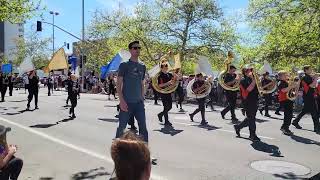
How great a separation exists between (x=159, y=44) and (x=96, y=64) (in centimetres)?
2209

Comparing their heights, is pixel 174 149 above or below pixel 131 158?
below

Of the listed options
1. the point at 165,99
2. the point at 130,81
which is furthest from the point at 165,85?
the point at 130,81

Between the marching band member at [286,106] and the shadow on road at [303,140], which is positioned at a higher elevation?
the marching band member at [286,106]

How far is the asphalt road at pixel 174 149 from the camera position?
7.67 meters

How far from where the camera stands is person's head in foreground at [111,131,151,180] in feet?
9.03

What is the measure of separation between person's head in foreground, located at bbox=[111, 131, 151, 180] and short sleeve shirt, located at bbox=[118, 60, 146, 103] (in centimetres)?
538

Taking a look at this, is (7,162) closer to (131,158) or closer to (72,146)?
(131,158)

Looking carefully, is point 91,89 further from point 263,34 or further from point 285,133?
point 285,133

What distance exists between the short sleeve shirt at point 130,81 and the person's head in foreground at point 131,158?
5.38 meters

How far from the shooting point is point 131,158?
2.76 meters

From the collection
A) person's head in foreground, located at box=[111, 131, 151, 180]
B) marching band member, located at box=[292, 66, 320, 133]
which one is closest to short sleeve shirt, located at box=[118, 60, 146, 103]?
person's head in foreground, located at box=[111, 131, 151, 180]

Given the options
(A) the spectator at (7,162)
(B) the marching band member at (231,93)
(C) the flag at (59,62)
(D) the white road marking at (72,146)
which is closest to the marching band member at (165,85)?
(B) the marching band member at (231,93)

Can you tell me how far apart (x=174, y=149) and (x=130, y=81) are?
80.3 inches

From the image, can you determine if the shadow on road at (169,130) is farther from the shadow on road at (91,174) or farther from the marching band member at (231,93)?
the shadow on road at (91,174)
